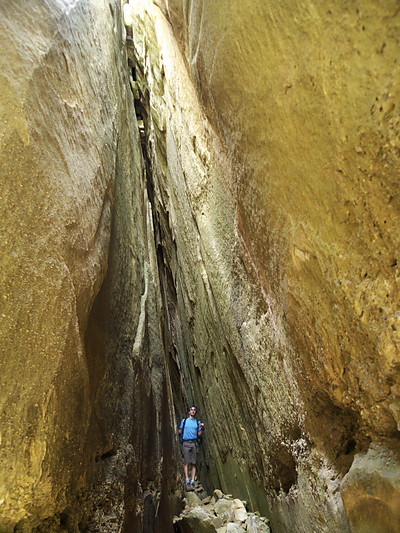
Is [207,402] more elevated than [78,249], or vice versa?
[207,402]

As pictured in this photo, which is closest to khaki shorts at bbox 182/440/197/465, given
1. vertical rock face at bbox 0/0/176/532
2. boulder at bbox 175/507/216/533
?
boulder at bbox 175/507/216/533

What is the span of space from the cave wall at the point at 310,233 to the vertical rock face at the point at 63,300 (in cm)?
131

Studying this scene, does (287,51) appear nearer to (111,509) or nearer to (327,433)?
(327,433)

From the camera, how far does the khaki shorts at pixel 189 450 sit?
917 centimetres

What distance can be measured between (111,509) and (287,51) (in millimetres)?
4006

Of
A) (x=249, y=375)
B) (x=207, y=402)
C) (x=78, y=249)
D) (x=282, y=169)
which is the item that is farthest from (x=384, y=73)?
(x=207, y=402)

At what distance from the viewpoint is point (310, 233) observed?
9.21 ft

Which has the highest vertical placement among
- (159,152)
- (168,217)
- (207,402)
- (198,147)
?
(159,152)

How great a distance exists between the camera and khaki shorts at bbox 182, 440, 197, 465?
30.1ft

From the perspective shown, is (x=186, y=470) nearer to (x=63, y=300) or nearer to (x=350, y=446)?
(x=350, y=446)

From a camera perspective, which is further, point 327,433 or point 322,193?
point 327,433

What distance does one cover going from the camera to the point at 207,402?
924cm

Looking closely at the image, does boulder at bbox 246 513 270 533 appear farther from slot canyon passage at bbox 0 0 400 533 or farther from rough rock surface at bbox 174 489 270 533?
slot canyon passage at bbox 0 0 400 533

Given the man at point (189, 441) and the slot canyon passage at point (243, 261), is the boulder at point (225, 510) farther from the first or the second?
the man at point (189, 441)
